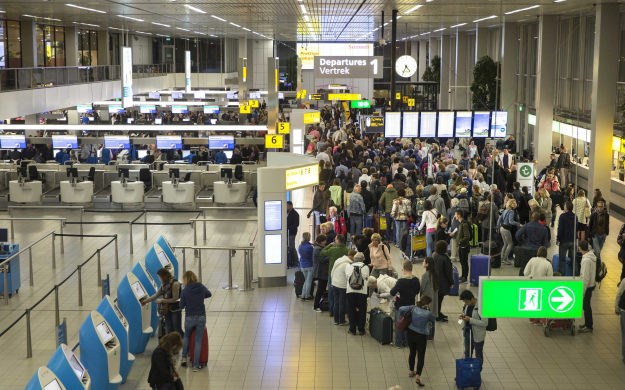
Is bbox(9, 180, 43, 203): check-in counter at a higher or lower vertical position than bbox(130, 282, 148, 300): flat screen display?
lower

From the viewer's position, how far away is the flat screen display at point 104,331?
10.1m

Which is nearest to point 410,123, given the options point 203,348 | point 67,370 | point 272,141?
point 272,141

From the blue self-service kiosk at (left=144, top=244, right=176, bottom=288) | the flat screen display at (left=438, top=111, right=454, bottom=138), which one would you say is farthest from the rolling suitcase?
the flat screen display at (left=438, top=111, right=454, bottom=138)

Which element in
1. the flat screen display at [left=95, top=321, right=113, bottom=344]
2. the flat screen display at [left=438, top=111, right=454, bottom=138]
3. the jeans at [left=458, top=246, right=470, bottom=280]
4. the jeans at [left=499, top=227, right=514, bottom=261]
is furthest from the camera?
the flat screen display at [left=438, top=111, right=454, bottom=138]

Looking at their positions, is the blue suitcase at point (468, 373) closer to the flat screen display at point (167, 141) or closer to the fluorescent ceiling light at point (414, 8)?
the fluorescent ceiling light at point (414, 8)

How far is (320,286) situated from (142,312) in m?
3.18

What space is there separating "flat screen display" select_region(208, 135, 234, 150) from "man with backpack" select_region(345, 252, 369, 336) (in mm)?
21235

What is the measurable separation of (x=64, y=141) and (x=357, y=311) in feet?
74.5

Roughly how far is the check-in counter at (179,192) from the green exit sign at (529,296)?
1758 cm

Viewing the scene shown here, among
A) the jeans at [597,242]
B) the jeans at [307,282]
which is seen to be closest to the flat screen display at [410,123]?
the jeans at [597,242]

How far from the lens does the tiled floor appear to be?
11633mm

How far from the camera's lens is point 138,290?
12.2m

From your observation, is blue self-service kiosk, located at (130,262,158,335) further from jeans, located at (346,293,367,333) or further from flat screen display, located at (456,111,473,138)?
flat screen display, located at (456,111,473,138)

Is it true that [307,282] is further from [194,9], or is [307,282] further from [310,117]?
[310,117]
